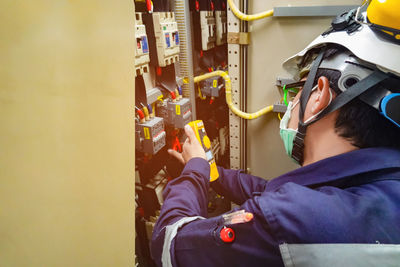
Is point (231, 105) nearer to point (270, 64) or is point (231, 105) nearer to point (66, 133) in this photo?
point (270, 64)

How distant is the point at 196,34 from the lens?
193 centimetres

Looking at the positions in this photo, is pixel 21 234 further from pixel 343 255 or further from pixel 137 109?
pixel 137 109

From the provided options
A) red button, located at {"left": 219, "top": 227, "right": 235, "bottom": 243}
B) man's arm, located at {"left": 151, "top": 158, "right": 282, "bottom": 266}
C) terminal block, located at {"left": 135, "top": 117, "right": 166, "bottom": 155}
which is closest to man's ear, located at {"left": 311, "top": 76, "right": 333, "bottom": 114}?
man's arm, located at {"left": 151, "top": 158, "right": 282, "bottom": 266}

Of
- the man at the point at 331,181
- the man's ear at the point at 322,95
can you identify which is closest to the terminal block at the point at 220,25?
the man at the point at 331,181

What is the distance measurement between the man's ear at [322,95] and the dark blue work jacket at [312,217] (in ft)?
0.66

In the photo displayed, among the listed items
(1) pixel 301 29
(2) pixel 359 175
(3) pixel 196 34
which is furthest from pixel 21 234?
(3) pixel 196 34

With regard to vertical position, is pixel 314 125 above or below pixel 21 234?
below

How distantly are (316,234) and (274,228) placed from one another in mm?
113

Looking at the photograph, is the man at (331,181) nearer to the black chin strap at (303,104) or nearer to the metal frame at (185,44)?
the black chin strap at (303,104)

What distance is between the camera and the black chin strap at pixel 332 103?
87 centimetres

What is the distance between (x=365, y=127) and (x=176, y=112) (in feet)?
3.20

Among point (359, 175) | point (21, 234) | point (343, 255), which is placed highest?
point (21, 234)

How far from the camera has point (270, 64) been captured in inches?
66.7

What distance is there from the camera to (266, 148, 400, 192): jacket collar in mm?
813
